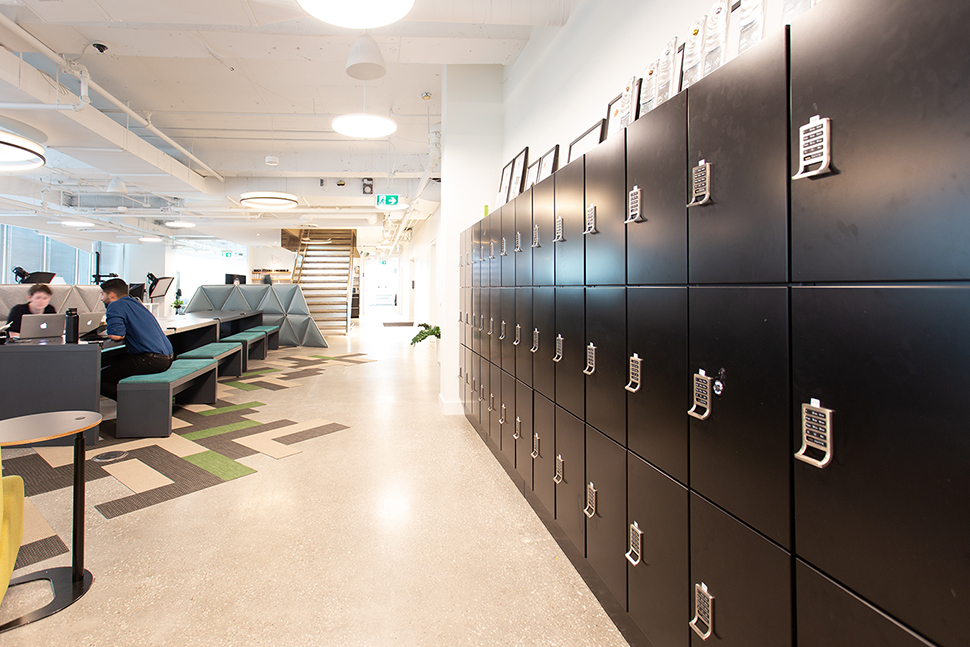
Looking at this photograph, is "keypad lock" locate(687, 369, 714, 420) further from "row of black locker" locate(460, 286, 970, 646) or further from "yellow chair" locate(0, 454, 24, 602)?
"yellow chair" locate(0, 454, 24, 602)

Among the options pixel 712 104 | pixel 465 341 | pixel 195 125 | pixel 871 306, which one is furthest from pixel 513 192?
pixel 195 125

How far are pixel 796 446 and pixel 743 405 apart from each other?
16 cm

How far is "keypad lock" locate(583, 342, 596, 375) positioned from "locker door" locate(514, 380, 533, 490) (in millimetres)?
809

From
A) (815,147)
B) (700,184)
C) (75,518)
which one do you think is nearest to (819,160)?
(815,147)

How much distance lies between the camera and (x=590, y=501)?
1972 millimetres

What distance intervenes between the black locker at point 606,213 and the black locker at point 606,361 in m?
0.08

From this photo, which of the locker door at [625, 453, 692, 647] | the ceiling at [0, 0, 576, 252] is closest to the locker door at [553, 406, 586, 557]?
the locker door at [625, 453, 692, 647]

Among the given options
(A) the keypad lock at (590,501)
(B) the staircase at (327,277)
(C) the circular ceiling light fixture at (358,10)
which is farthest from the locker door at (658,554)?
(B) the staircase at (327,277)

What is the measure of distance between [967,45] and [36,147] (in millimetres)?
7579

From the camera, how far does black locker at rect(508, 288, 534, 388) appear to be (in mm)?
2762

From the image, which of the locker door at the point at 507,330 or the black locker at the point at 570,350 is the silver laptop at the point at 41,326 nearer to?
the locker door at the point at 507,330

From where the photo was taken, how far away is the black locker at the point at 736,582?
1.04 m

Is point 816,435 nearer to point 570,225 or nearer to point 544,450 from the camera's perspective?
point 570,225

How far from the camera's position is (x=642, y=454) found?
5.19 ft
